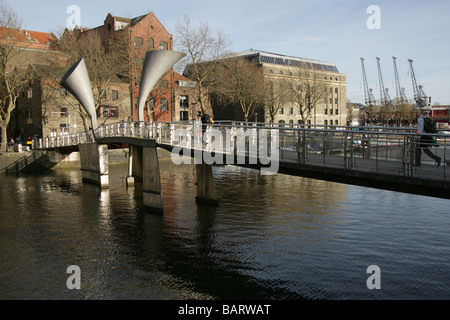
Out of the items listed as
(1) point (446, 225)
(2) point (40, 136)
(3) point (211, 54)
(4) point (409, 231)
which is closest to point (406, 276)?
(4) point (409, 231)

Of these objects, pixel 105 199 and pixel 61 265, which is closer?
pixel 61 265

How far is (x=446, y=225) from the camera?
1814cm

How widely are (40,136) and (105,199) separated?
27576 mm

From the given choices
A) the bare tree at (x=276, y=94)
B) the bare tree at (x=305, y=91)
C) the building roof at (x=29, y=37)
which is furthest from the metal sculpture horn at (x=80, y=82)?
the bare tree at (x=305, y=91)

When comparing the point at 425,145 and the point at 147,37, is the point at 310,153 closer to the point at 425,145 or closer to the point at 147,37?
the point at 425,145

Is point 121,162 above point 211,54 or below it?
below

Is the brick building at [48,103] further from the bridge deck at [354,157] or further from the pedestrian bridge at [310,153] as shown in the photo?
the bridge deck at [354,157]

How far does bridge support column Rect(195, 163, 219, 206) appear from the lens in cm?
2345

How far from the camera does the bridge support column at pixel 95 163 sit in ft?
101

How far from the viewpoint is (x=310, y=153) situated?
1355 centimetres

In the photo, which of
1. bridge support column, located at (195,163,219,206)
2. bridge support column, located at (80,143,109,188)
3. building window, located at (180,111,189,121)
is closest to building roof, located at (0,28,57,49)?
bridge support column, located at (80,143,109,188)

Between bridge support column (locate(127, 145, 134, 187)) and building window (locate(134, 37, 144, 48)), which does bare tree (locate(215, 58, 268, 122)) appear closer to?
building window (locate(134, 37, 144, 48))

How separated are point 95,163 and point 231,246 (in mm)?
19991
